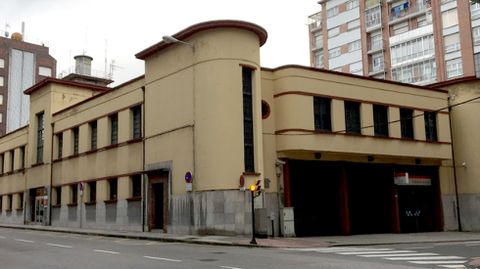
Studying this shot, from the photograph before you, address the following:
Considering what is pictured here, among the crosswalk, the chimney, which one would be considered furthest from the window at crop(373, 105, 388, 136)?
the chimney

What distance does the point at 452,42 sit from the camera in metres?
64.7

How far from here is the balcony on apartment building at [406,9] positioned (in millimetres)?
68338

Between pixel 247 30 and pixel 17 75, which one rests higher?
pixel 17 75

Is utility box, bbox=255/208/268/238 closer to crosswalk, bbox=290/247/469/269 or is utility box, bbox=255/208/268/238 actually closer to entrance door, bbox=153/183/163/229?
entrance door, bbox=153/183/163/229

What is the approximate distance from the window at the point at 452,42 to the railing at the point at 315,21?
24.3 m

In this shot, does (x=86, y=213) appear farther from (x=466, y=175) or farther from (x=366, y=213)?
(x=466, y=175)

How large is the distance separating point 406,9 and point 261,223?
177 feet

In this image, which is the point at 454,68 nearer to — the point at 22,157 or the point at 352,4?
the point at 352,4

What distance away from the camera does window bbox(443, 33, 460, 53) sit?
64188 millimetres

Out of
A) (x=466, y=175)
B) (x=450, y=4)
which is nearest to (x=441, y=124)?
(x=466, y=175)

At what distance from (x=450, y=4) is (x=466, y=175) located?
36.4m

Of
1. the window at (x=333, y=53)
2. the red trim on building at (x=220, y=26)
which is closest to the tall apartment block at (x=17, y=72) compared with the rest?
the window at (x=333, y=53)

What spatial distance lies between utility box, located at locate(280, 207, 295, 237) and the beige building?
5 cm

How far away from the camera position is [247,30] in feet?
88.9
